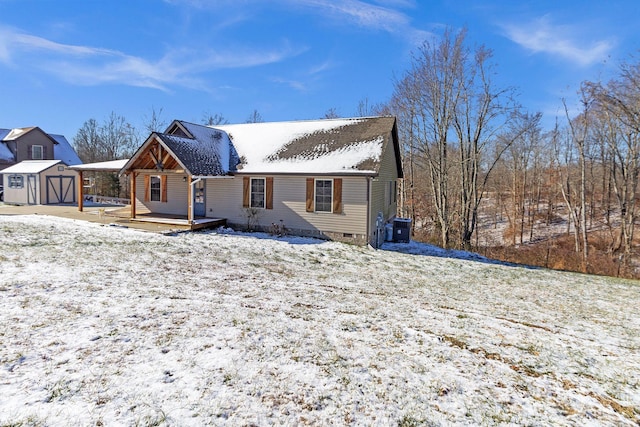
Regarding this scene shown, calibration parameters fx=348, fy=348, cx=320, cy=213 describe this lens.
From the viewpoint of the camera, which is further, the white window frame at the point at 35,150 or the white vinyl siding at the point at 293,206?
the white window frame at the point at 35,150

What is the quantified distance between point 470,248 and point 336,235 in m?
10.4

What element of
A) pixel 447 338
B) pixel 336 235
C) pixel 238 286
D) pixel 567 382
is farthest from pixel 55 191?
pixel 567 382

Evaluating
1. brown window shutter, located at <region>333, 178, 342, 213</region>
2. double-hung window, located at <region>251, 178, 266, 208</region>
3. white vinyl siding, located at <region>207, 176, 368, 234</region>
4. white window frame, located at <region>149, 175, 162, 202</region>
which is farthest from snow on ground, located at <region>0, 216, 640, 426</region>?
white window frame, located at <region>149, 175, 162, 202</region>

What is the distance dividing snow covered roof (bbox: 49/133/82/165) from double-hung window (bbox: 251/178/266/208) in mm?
26646

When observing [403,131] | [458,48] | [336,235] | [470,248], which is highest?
[458,48]

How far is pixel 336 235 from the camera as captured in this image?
14250 mm

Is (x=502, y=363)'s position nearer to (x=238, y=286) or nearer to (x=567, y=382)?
(x=567, y=382)

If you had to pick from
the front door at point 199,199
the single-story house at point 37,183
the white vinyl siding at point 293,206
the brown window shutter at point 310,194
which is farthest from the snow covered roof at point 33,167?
the brown window shutter at point 310,194

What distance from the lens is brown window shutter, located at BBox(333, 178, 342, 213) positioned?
45.8ft

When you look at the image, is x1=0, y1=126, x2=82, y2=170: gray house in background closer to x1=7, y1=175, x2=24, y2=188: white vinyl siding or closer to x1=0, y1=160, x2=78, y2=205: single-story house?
x1=0, y1=160, x2=78, y2=205: single-story house

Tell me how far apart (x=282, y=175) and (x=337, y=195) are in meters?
2.58

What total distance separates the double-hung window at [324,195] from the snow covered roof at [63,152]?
29637 mm

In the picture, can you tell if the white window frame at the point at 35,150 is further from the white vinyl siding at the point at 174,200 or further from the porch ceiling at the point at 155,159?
the porch ceiling at the point at 155,159

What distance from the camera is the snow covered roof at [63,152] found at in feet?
107
